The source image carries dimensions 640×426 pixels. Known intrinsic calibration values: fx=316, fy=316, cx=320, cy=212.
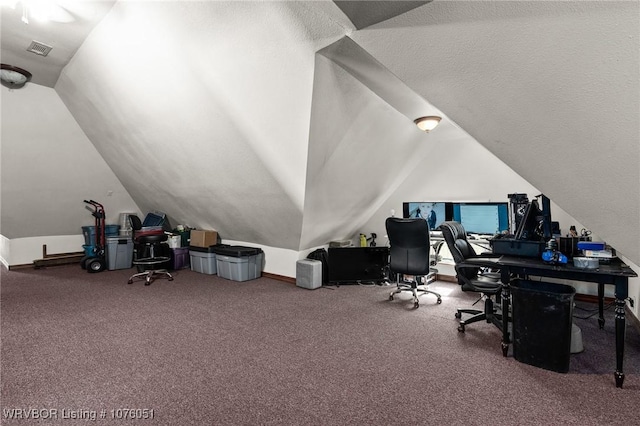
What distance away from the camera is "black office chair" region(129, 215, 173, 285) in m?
5.36

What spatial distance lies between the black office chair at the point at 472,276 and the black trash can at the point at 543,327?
16.9 inches

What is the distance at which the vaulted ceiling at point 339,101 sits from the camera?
1.66 metres

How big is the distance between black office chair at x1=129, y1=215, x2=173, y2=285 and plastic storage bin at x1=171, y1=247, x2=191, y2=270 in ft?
0.57

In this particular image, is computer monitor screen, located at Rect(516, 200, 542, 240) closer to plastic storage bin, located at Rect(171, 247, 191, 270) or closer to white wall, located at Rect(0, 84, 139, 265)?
plastic storage bin, located at Rect(171, 247, 191, 270)

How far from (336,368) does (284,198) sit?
2.43m

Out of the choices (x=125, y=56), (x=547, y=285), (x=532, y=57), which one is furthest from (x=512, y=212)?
(x=125, y=56)

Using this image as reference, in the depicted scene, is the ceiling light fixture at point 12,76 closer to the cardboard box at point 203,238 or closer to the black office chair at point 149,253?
the black office chair at point 149,253

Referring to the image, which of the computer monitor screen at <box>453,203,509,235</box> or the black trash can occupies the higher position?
the computer monitor screen at <box>453,203,509,235</box>

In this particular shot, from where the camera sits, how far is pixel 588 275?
234cm

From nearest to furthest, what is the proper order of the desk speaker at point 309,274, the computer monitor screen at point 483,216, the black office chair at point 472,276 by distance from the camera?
1. the black office chair at point 472,276
2. the computer monitor screen at point 483,216
3. the desk speaker at point 309,274

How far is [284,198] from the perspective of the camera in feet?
14.3

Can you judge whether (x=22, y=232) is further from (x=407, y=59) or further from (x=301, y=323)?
(x=407, y=59)

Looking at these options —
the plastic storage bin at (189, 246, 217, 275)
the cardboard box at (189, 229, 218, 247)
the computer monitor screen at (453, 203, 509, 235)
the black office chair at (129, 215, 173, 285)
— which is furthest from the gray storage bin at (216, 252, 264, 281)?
the computer monitor screen at (453, 203, 509, 235)

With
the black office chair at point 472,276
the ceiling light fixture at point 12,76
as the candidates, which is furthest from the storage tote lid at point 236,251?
the ceiling light fixture at point 12,76
